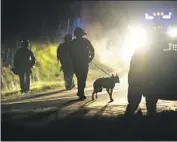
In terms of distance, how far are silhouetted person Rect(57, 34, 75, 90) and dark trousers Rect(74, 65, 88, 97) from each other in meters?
0.10

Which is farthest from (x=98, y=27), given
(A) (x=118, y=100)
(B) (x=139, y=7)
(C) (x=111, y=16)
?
(A) (x=118, y=100)

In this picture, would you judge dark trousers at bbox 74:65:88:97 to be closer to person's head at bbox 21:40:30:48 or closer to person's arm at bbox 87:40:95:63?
person's arm at bbox 87:40:95:63

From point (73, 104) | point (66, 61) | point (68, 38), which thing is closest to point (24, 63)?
point (66, 61)

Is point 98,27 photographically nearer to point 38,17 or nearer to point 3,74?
point 38,17

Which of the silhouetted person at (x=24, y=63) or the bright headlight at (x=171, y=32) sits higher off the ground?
the bright headlight at (x=171, y=32)

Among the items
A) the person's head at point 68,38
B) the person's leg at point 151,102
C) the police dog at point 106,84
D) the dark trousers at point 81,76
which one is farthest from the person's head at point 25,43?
the person's leg at point 151,102

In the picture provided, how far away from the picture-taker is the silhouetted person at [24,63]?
757cm

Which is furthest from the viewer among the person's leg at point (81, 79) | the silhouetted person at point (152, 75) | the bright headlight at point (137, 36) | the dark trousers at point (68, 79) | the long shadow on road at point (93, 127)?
the dark trousers at point (68, 79)

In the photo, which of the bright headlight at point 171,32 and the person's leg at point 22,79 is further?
the person's leg at point 22,79

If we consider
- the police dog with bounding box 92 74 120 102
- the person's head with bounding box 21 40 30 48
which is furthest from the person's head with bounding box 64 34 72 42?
the police dog with bounding box 92 74 120 102

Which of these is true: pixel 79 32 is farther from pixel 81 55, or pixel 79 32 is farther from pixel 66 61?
pixel 66 61

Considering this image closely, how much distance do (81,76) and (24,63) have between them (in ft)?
3.28

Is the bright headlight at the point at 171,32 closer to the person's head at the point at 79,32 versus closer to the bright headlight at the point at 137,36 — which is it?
the bright headlight at the point at 137,36

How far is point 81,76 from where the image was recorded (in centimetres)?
762
